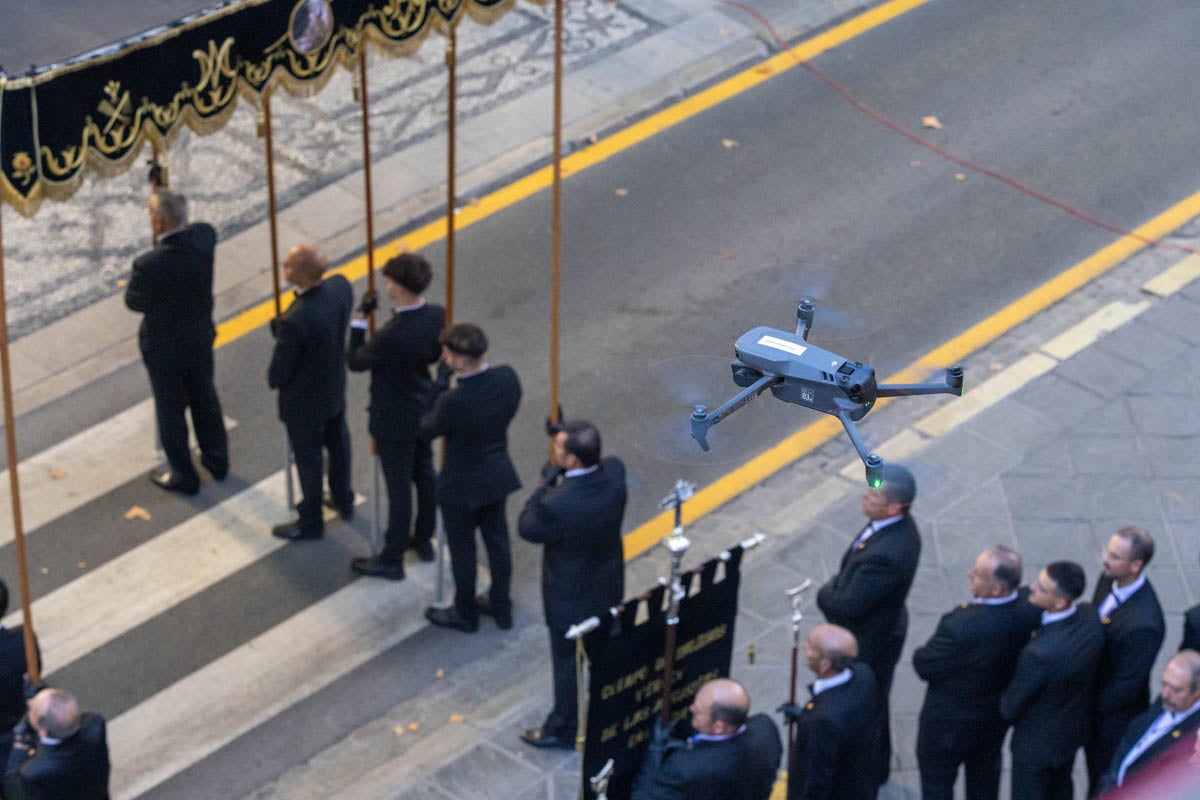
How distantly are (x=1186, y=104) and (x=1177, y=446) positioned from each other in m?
4.58

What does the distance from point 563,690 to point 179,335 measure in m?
2.99

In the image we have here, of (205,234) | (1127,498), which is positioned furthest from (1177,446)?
(205,234)

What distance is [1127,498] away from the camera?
10008 mm

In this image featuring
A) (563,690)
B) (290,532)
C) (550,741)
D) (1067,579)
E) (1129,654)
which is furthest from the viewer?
(290,532)

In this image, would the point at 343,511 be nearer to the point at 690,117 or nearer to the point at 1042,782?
the point at 1042,782

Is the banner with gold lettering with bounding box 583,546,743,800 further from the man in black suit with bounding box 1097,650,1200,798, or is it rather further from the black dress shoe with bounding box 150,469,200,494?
the black dress shoe with bounding box 150,469,200,494

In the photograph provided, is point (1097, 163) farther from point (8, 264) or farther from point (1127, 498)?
point (8, 264)

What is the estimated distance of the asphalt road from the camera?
9.85 m

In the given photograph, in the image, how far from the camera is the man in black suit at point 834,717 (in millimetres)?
6812

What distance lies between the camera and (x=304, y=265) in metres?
8.74

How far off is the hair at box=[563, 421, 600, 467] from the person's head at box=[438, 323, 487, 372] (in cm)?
67

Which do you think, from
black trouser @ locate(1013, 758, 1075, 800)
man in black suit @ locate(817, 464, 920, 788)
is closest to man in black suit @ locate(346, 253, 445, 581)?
man in black suit @ locate(817, 464, 920, 788)

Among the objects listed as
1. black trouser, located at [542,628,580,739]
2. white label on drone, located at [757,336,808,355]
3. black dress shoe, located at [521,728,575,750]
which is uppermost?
white label on drone, located at [757,336,808,355]

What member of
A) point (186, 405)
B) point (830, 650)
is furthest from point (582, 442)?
point (186, 405)
